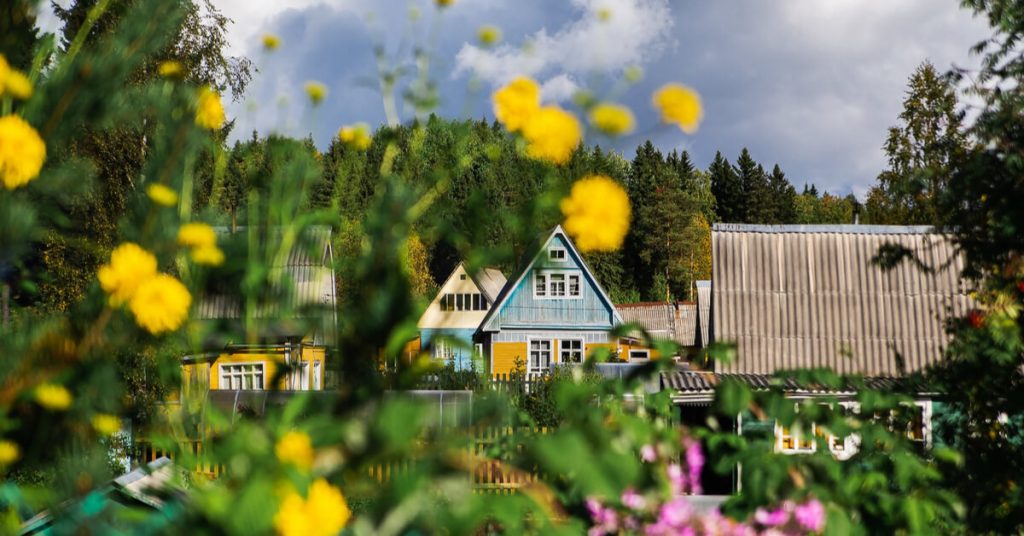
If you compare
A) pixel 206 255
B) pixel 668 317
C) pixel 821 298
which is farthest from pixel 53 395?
pixel 668 317

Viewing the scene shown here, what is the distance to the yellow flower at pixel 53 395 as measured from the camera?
999 mm

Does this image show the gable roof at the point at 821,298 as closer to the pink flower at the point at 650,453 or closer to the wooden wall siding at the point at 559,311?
the pink flower at the point at 650,453

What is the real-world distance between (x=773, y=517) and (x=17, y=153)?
1.54m

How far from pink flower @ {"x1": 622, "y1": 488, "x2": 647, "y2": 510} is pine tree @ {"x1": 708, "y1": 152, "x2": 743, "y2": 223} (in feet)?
202

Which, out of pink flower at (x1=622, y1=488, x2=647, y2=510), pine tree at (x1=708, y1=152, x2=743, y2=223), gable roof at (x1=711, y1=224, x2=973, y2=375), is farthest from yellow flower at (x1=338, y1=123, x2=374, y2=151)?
pine tree at (x1=708, y1=152, x2=743, y2=223)

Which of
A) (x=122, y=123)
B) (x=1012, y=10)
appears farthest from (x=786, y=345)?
(x=122, y=123)

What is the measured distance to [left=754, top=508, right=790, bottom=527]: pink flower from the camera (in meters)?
1.82

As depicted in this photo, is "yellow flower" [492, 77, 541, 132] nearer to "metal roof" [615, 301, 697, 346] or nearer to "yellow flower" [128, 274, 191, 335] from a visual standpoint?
"yellow flower" [128, 274, 191, 335]

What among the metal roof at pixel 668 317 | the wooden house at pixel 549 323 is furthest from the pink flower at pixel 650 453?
the metal roof at pixel 668 317

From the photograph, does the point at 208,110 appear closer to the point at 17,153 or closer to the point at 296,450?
the point at 17,153

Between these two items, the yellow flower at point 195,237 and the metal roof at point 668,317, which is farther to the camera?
the metal roof at point 668,317

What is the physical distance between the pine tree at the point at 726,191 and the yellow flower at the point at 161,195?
205ft

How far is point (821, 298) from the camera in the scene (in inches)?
480

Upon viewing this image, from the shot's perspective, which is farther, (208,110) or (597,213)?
(208,110)
